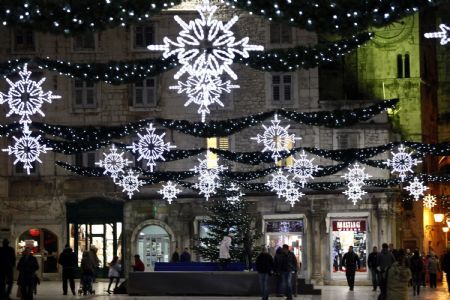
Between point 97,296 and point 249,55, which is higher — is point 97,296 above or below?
below

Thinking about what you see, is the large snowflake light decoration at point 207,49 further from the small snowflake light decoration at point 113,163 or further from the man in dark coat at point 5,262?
the small snowflake light decoration at point 113,163

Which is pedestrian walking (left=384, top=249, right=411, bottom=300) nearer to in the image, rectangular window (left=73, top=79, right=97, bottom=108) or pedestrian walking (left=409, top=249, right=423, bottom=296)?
pedestrian walking (left=409, top=249, right=423, bottom=296)

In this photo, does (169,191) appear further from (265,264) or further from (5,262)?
(5,262)

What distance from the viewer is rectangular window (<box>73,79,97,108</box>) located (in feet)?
158

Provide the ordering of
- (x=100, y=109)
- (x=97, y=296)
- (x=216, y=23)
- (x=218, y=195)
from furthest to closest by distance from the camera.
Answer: (x=100, y=109) → (x=218, y=195) → (x=97, y=296) → (x=216, y=23)

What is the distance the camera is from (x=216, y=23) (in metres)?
24.4

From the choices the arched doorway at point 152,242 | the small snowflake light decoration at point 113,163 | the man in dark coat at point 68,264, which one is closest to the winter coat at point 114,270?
the man in dark coat at point 68,264

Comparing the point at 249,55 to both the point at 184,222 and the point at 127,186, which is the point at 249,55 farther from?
the point at 184,222

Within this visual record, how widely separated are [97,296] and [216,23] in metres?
12.2

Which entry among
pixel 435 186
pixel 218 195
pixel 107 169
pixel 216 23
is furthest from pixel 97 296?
pixel 435 186

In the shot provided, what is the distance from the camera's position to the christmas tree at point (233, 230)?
4019 cm

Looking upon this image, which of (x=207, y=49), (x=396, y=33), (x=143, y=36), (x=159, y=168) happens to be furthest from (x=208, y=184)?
(x=396, y=33)

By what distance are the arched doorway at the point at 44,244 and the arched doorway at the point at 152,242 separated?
11.4ft

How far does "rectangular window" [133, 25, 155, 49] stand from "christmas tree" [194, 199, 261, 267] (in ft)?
33.3
